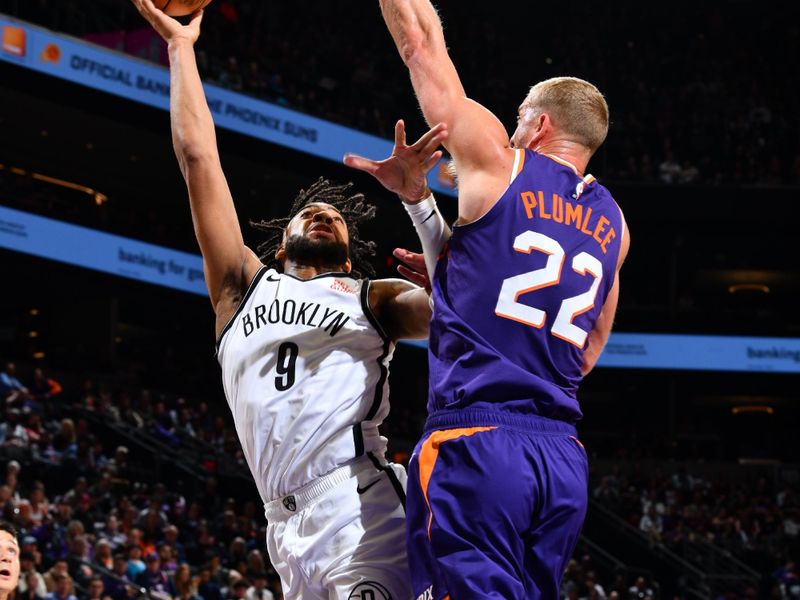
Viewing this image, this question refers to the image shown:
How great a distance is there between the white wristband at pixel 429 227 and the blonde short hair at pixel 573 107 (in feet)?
1.52

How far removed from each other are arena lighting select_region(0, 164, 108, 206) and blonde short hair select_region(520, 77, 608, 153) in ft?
71.8

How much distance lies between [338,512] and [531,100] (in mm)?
1379

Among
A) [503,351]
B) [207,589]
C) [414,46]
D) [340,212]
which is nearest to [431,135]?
[414,46]

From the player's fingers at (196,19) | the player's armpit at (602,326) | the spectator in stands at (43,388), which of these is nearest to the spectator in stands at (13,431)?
the spectator in stands at (43,388)

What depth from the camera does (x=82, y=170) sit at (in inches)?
1040

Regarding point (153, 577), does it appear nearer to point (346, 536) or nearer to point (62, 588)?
point (62, 588)

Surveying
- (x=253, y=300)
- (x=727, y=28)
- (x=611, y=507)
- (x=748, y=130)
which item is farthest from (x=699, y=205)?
(x=253, y=300)

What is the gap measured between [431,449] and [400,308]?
812 mm

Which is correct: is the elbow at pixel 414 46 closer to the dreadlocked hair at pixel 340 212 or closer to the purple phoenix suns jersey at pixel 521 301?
the purple phoenix suns jersey at pixel 521 301

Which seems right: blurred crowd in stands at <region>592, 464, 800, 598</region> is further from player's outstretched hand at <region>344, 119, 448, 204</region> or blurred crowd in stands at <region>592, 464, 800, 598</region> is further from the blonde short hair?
player's outstretched hand at <region>344, 119, 448, 204</region>

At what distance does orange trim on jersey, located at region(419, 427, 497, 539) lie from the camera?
10.3ft

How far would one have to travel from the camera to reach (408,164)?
10.7 feet

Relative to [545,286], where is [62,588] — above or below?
above

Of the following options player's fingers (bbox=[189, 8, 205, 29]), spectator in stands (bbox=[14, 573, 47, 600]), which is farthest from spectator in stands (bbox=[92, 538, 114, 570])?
player's fingers (bbox=[189, 8, 205, 29])
